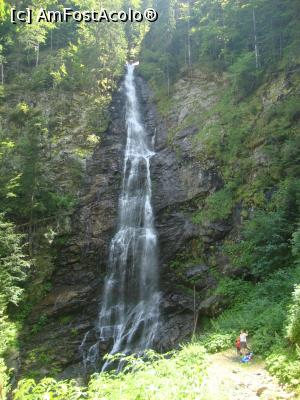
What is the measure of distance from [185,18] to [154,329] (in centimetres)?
3289

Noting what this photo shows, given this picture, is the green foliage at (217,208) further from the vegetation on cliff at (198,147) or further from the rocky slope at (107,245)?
the rocky slope at (107,245)

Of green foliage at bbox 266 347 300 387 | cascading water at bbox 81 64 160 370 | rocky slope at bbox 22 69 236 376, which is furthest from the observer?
cascading water at bbox 81 64 160 370

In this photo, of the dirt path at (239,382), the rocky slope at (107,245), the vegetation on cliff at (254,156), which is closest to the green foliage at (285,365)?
the vegetation on cliff at (254,156)

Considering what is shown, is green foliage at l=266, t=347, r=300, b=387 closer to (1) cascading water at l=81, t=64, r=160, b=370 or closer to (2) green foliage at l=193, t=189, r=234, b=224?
(1) cascading water at l=81, t=64, r=160, b=370

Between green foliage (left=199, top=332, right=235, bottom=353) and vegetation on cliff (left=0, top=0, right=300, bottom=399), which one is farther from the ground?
vegetation on cliff (left=0, top=0, right=300, bottom=399)

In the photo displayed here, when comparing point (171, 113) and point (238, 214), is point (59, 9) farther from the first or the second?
point (238, 214)

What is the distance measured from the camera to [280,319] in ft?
35.5

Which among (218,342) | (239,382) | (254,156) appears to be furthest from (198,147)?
(239,382)

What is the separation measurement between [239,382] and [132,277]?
11371mm

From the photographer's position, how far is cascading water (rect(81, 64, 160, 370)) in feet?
54.3

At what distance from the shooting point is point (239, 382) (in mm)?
8406

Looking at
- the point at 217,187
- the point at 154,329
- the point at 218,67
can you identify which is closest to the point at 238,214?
the point at 217,187

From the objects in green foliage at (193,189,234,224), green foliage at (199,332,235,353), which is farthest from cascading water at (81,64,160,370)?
green foliage at (199,332,235,353)

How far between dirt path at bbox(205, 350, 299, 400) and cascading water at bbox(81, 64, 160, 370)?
6.57 meters
